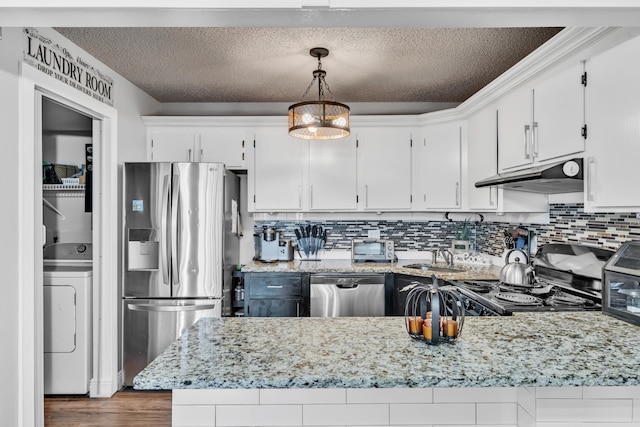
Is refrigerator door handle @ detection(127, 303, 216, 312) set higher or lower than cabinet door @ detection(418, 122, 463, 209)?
lower

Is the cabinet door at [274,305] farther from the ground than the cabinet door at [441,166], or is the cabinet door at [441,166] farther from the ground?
the cabinet door at [441,166]

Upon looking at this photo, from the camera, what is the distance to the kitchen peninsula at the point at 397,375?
41.4 inches

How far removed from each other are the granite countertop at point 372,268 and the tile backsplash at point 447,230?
0.85ft

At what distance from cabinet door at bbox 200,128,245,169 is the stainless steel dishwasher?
51.9 inches

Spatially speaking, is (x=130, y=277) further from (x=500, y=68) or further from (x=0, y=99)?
(x=500, y=68)

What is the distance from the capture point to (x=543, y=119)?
2273mm

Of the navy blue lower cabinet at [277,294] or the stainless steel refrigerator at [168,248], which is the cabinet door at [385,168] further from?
the stainless steel refrigerator at [168,248]

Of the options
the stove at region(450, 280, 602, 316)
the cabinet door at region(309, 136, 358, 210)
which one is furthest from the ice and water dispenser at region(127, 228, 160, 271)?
the stove at region(450, 280, 602, 316)

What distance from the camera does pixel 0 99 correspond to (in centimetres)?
198

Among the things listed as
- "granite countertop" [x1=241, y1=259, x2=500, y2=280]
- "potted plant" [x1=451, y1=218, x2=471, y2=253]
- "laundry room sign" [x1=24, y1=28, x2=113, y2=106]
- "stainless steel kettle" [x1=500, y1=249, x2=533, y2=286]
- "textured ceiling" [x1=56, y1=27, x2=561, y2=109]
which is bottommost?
"granite countertop" [x1=241, y1=259, x2=500, y2=280]

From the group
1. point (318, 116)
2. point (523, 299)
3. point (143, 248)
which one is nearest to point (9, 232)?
point (143, 248)

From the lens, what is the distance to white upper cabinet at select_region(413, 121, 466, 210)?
11.3 feet

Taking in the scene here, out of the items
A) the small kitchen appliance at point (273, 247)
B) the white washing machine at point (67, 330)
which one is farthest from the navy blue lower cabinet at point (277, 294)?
the white washing machine at point (67, 330)

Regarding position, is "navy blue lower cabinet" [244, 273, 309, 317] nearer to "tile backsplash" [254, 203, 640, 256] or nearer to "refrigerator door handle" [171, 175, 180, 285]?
"refrigerator door handle" [171, 175, 180, 285]
